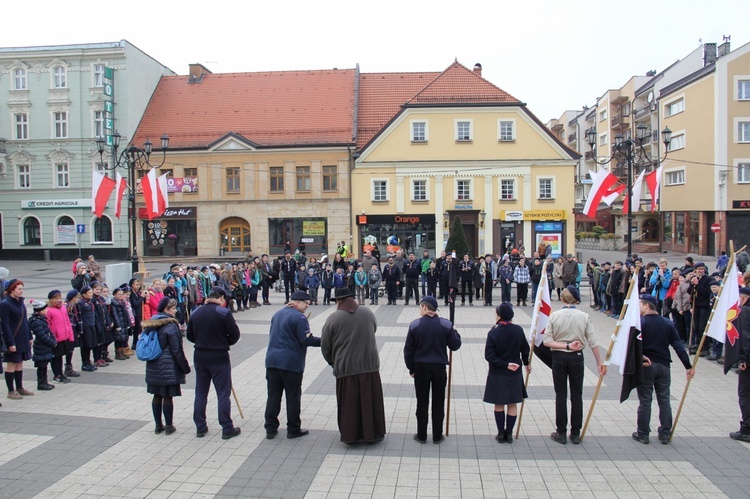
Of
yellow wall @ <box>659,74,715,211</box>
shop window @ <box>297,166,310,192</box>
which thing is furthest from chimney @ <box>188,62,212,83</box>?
yellow wall @ <box>659,74,715,211</box>

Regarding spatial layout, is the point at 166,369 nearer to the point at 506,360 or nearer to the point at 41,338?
the point at 41,338

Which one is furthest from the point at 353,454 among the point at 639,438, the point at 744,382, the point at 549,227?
the point at 549,227

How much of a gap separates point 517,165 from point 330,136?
11939 mm

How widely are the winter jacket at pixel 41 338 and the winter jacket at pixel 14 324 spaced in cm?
14

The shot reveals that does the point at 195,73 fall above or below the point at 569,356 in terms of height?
above

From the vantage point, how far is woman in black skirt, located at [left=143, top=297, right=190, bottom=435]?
7.35 metres

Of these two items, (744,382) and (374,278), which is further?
(374,278)

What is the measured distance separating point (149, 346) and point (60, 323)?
3.63 meters

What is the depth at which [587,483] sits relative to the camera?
6.06 m

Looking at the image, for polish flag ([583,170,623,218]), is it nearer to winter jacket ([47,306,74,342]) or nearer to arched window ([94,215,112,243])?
winter jacket ([47,306,74,342])

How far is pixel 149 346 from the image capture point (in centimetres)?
740

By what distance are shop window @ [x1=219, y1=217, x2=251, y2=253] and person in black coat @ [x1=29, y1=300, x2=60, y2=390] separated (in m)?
30.1

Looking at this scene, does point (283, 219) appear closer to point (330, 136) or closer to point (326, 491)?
point (330, 136)

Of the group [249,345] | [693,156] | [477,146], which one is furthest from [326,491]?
[693,156]
